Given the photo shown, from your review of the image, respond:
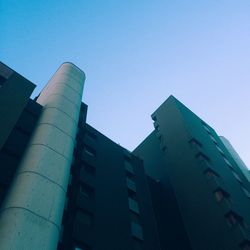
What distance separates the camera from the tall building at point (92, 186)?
15.2m

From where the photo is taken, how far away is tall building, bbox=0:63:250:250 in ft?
49.9

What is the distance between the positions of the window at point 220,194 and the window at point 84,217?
39.9 feet

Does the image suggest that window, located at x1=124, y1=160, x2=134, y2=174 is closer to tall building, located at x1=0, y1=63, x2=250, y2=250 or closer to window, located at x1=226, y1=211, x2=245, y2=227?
tall building, located at x1=0, y1=63, x2=250, y2=250

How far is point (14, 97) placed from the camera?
20078 millimetres

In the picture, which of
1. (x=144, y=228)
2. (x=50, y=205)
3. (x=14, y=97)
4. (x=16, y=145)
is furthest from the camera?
(x=144, y=228)

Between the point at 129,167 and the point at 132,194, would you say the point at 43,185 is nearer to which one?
the point at 132,194

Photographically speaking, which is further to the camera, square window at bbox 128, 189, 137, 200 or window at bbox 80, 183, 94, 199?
square window at bbox 128, 189, 137, 200

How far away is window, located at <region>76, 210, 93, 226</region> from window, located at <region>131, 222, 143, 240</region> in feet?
12.2

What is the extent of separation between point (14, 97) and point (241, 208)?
21412mm

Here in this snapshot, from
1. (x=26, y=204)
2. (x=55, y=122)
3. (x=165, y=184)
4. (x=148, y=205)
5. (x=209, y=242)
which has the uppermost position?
(x=165, y=184)

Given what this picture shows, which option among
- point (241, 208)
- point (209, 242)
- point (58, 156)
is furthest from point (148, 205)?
point (58, 156)

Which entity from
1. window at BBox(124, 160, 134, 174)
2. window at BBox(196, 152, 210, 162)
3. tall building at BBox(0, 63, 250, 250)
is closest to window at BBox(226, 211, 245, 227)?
tall building at BBox(0, 63, 250, 250)

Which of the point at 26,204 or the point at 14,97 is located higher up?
the point at 14,97

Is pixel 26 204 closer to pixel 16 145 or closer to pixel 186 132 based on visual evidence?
pixel 16 145
